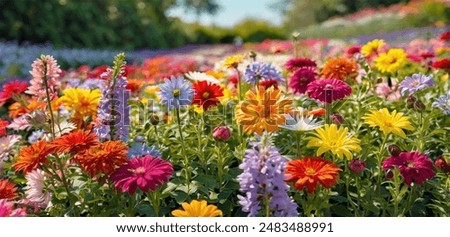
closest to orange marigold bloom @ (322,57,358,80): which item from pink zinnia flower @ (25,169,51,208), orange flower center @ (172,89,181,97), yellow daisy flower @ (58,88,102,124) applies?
orange flower center @ (172,89,181,97)

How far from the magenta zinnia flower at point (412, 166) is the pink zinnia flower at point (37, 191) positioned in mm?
1095

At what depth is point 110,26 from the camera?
11.4 metres

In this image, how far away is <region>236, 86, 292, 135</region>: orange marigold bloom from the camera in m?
1.91

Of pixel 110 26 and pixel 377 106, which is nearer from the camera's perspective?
pixel 377 106

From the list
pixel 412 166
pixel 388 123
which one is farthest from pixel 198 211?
pixel 388 123

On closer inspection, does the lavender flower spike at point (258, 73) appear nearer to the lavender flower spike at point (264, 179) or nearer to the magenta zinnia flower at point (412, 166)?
the magenta zinnia flower at point (412, 166)

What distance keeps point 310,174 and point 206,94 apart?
60 cm

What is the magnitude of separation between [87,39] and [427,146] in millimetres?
8421

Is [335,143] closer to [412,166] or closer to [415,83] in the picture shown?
[412,166]

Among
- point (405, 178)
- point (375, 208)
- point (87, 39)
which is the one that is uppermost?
point (87, 39)

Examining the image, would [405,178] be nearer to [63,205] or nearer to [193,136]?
[193,136]

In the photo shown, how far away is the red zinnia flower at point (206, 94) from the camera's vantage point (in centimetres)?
217

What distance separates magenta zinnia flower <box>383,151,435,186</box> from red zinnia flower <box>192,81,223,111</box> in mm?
634
